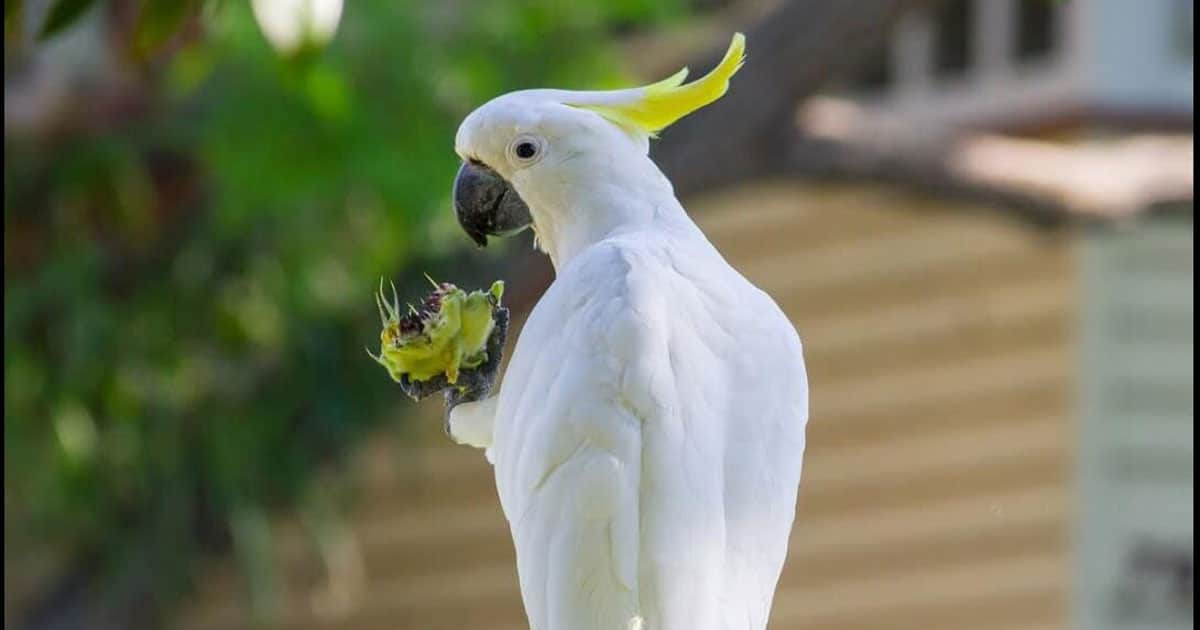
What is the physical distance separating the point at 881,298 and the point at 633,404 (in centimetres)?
427

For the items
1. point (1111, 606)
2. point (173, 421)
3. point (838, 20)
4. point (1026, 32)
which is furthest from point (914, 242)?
point (173, 421)

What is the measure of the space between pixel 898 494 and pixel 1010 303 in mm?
651

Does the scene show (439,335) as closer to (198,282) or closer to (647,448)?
(647,448)

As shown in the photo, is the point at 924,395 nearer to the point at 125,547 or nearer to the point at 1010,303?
the point at 1010,303

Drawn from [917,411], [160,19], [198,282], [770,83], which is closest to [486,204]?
[160,19]

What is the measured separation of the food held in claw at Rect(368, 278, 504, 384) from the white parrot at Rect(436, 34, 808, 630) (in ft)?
0.15

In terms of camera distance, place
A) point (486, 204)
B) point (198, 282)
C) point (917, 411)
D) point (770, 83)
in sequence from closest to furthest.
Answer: point (486, 204) → point (770, 83) → point (198, 282) → point (917, 411)

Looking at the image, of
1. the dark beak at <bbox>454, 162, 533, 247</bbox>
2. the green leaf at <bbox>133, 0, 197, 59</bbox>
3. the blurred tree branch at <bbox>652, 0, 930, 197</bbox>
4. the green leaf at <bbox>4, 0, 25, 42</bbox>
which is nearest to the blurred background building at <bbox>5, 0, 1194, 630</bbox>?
the blurred tree branch at <bbox>652, 0, 930, 197</bbox>

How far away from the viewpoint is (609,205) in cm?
169

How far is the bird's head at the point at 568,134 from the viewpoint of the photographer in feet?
5.48

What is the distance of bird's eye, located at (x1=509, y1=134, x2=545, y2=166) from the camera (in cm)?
167

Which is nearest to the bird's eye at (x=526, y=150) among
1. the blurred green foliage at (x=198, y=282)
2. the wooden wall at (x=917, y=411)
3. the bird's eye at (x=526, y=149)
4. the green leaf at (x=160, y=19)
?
the bird's eye at (x=526, y=149)

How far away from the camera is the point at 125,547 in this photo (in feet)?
17.6

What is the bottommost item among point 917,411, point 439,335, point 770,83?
point 439,335
